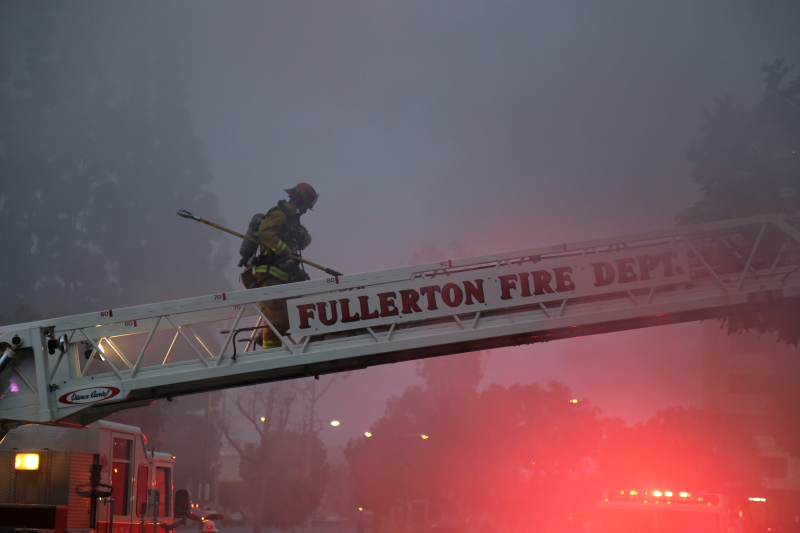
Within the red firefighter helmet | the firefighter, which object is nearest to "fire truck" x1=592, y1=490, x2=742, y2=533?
the firefighter

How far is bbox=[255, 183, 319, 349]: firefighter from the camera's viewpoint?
8906 mm

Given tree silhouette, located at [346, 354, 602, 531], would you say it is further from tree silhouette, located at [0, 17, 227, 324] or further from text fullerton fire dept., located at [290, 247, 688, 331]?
text fullerton fire dept., located at [290, 247, 688, 331]

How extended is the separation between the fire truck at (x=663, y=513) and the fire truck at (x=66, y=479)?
8051 mm

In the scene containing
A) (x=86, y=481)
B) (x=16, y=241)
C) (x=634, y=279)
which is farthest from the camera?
(x=16, y=241)

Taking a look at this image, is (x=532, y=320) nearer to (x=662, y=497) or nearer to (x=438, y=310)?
(x=438, y=310)

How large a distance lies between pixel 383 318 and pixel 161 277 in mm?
70409

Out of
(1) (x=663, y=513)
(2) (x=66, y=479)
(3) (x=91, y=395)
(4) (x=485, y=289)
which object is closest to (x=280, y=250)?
(4) (x=485, y=289)

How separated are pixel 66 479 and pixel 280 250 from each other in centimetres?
447

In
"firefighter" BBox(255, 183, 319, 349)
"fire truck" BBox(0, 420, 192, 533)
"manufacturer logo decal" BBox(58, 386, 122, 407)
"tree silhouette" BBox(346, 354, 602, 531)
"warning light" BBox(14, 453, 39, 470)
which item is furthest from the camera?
"tree silhouette" BBox(346, 354, 602, 531)

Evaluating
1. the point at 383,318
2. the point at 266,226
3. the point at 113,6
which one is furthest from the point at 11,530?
the point at 113,6

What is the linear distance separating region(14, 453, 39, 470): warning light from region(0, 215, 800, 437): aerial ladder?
4.97 ft

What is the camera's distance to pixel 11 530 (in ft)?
30.4

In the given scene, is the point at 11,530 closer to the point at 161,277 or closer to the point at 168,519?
the point at 168,519

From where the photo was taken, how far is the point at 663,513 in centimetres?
1152
